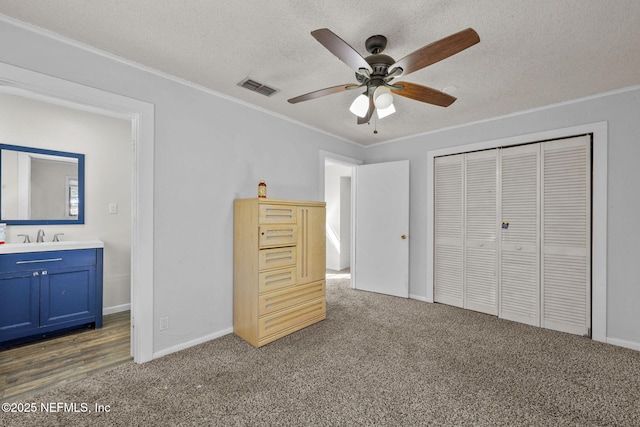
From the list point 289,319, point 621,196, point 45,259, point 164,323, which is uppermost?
point 621,196

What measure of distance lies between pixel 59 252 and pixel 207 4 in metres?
2.67

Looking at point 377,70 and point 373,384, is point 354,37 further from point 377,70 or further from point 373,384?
point 373,384

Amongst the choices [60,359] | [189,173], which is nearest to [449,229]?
[189,173]

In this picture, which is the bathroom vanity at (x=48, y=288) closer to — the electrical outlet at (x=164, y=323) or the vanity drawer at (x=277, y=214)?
Answer: the electrical outlet at (x=164, y=323)

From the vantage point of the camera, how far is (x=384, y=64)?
1786 millimetres

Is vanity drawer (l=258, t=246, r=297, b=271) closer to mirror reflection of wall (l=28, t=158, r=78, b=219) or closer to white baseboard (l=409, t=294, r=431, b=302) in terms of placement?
white baseboard (l=409, t=294, r=431, b=302)

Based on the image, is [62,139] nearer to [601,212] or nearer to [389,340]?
[389,340]

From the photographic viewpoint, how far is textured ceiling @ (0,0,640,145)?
5.37ft

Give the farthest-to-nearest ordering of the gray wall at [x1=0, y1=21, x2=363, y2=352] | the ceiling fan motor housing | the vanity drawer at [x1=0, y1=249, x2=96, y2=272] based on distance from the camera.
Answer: the vanity drawer at [x1=0, y1=249, x2=96, y2=272]
the gray wall at [x1=0, y1=21, x2=363, y2=352]
the ceiling fan motor housing

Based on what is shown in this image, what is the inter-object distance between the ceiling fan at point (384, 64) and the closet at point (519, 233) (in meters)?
1.85

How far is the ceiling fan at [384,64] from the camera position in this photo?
1.38 meters

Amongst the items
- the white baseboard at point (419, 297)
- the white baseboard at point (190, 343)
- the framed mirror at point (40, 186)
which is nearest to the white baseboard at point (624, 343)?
the white baseboard at point (419, 297)

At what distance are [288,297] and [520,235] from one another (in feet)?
8.88

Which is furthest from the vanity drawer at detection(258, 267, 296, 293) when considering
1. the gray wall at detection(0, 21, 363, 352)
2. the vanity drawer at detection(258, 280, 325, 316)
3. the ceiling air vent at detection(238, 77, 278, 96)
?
the ceiling air vent at detection(238, 77, 278, 96)
